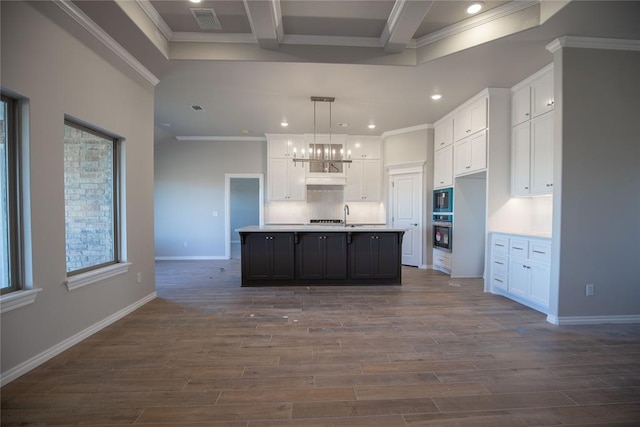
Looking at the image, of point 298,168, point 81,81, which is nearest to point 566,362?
point 81,81

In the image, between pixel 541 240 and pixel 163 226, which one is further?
pixel 163 226

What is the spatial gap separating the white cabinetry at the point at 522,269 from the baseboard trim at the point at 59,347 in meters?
4.74

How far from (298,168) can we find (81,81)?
4.47m

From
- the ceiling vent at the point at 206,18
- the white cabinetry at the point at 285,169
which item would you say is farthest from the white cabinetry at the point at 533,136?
the white cabinetry at the point at 285,169

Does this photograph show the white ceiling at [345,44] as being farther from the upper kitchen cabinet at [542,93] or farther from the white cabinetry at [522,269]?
the white cabinetry at [522,269]

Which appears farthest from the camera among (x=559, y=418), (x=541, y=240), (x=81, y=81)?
(x=541, y=240)

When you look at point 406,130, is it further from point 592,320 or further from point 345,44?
point 592,320

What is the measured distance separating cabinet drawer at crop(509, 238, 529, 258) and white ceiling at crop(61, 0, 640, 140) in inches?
84.1

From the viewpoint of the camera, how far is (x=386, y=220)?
683 centimetres

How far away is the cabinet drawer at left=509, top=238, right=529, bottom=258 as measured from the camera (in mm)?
3640

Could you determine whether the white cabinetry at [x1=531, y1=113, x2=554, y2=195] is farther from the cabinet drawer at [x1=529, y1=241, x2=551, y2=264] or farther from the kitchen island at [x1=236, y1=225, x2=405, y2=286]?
the kitchen island at [x1=236, y1=225, x2=405, y2=286]

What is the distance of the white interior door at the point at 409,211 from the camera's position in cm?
608

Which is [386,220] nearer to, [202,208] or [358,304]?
[358,304]

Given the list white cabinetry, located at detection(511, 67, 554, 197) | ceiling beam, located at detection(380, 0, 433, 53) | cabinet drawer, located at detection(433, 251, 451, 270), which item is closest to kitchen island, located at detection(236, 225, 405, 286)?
cabinet drawer, located at detection(433, 251, 451, 270)
